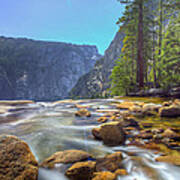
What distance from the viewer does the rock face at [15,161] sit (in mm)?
2029

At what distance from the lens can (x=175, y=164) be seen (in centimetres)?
251

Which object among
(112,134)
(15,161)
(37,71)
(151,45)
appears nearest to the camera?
(15,161)

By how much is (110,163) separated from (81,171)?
65 centimetres

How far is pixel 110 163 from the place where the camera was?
265 cm

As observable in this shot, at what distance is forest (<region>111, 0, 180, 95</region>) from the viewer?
10.7 m

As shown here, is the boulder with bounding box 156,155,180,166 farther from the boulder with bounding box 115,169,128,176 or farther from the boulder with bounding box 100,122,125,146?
the boulder with bounding box 100,122,125,146

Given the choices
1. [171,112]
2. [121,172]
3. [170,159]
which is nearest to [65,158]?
[121,172]

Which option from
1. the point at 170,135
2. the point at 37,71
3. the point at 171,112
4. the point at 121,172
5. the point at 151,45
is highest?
the point at 37,71

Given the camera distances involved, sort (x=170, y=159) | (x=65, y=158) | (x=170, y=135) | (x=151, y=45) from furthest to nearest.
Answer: (x=151, y=45)
(x=170, y=135)
(x=65, y=158)
(x=170, y=159)

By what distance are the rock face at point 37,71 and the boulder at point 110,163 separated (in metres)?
163

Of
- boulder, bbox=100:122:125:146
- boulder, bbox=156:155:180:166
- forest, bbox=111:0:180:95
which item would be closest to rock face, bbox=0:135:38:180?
boulder, bbox=100:122:125:146

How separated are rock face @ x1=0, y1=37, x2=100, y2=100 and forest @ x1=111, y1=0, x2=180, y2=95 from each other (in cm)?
15096

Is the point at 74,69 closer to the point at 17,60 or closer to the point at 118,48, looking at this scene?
the point at 17,60

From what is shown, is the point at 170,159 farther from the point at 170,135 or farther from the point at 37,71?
the point at 37,71
